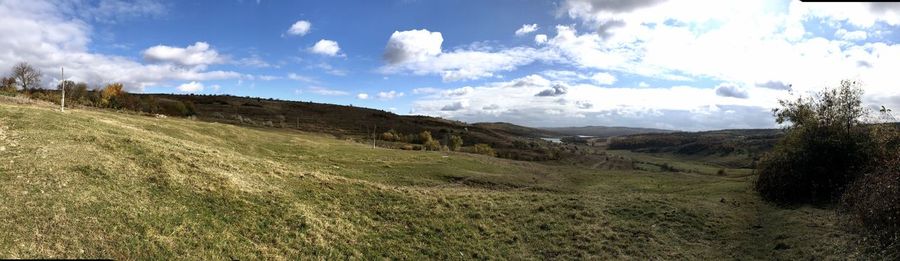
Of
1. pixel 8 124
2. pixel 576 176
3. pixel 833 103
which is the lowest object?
pixel 576 176

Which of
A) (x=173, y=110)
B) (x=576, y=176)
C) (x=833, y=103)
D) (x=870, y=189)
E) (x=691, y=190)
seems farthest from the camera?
(x=173, y=110)

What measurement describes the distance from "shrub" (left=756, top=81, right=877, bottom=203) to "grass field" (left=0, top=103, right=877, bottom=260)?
223 centimetres

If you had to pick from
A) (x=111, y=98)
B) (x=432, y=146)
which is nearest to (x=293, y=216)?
(x=432, y=146)

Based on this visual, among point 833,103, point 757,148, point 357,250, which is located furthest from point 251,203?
point 757,148

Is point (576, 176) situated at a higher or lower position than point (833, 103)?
lower

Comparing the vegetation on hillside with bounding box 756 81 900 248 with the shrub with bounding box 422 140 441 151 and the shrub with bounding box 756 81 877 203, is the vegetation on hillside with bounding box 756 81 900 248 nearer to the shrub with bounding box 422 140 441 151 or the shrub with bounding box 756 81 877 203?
the shrub with bounding box 756 81 877 203

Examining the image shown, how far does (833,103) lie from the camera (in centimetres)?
3375

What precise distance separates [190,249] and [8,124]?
831 inches

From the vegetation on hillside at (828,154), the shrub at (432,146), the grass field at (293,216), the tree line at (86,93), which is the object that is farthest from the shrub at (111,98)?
the vegetation on hillside at (828,154)

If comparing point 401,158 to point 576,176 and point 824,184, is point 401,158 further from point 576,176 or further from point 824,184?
point 824,184

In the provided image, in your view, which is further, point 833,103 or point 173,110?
point 173,110

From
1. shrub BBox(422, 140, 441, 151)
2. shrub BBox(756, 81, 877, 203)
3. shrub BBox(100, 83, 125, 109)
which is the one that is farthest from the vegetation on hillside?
shrub BBox(100, 83, 125, 109)

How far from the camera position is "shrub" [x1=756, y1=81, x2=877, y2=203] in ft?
101

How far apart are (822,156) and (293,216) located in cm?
3257
